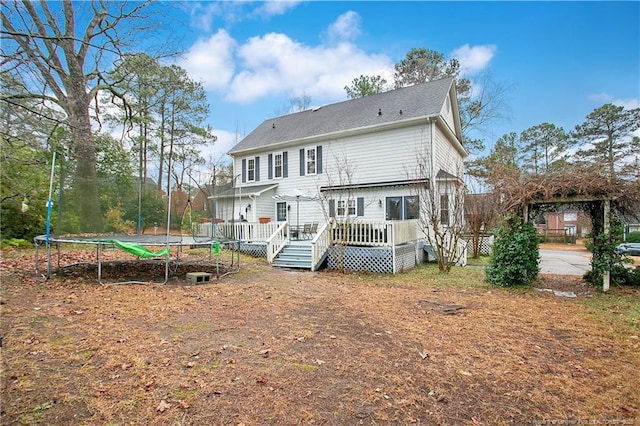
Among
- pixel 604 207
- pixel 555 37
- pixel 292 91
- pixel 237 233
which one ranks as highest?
pixel 292 91

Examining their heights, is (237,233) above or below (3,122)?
below

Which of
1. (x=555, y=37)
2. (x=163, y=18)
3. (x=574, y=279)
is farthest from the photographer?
(x=555, y=37)

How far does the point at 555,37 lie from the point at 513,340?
1384 centimetres

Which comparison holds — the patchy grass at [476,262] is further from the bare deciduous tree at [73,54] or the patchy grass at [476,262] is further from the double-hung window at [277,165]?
the bare deciduous tree at [73,54]

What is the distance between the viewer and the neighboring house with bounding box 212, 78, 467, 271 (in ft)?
43.2

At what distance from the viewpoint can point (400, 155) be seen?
13672mm

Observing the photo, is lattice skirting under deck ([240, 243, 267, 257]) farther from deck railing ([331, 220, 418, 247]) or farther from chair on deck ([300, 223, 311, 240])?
deck railing ([331, 220, 418, 247])

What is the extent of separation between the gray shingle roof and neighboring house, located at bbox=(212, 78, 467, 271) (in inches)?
2.3

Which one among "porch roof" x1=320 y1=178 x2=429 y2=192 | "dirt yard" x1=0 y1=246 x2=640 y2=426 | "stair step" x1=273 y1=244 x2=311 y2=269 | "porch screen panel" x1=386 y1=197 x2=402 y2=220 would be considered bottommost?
"dirt yard" x1=0 y1=246 x2=640 y2=426

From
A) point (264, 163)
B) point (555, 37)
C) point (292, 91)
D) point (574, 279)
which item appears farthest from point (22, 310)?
point (292, 91)

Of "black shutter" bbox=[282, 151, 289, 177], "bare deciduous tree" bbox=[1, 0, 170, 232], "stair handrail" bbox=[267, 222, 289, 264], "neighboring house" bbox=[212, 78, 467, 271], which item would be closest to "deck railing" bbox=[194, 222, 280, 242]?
"stair handrail" bbox=[267, 222, 289, 264]

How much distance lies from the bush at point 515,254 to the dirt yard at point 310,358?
105 cm

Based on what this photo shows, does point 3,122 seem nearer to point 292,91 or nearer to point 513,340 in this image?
point 513,340

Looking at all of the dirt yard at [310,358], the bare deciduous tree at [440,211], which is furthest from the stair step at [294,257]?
the bare deciduous tree at [440,211]
